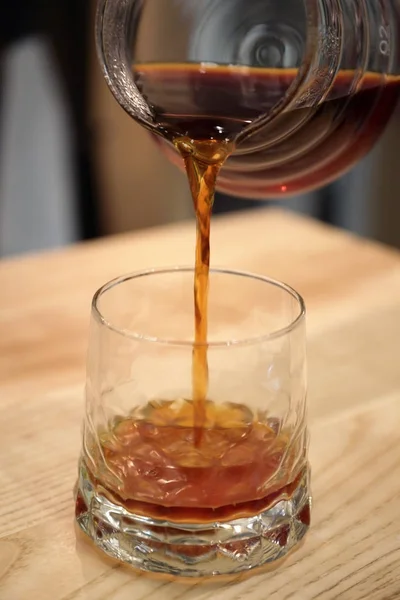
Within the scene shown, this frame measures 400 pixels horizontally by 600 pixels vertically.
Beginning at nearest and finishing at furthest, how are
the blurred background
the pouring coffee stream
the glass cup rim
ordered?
the glass cup rim → the pouring coffee stream → the blurred background

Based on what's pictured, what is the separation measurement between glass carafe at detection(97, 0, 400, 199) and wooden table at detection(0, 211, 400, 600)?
0.19 meters

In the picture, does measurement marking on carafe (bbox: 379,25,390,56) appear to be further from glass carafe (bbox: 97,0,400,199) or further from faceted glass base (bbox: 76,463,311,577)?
faceted glass base (bbox: 76,463,311,577)

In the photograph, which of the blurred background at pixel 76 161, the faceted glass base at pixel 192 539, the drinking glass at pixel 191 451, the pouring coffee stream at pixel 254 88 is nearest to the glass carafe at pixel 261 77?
the pouring coffee stream at pixel 254 88

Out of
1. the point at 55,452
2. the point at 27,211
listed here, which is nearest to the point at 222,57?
the point at 55,452

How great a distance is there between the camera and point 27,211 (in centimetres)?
188

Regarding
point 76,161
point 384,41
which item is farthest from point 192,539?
point 76,161

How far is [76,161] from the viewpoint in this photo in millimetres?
1901

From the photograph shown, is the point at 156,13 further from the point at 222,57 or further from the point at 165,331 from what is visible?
the point at 165,331

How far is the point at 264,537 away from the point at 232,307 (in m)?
0.17

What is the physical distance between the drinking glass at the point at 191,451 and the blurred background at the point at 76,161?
1.33 m

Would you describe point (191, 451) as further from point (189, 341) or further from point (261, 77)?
point (261, 77)

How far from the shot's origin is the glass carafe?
0.58m

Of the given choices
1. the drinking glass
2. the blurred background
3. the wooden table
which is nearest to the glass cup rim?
the drinking glass

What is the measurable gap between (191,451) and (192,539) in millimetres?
48
